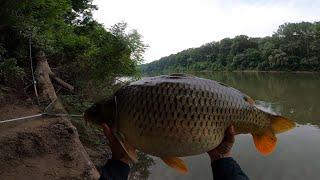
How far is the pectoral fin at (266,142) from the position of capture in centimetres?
188

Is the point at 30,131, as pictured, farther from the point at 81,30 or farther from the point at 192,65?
the point at 192,65

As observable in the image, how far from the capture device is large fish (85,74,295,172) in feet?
5.45

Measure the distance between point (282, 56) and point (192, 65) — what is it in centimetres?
3191

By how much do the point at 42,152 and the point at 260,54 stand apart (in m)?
79.3

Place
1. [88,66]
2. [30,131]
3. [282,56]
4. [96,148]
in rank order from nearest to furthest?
1. [30,131]
2. [96,148]
3. [88,66]
4. [282,56]

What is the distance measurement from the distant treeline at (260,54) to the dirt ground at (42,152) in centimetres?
4788

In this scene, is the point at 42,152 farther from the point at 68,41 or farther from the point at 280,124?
the point at 68,41

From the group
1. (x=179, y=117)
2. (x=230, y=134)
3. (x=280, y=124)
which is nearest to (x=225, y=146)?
(x=230, y=134)

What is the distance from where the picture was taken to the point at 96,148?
9.89 meters

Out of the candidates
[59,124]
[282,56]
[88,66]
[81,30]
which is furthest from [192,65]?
[59,124]

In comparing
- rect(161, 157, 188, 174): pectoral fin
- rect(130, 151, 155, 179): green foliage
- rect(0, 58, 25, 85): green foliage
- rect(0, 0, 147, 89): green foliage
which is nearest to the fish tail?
rect(161, 157, 188, 174): pectoral fin

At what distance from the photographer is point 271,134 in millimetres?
1906

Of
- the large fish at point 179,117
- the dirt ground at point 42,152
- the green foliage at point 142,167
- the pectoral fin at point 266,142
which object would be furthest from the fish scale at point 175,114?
the green foliage at point 142,167

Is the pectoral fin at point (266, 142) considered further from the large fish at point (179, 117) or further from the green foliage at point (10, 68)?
the green foliage at point (10, 68)
